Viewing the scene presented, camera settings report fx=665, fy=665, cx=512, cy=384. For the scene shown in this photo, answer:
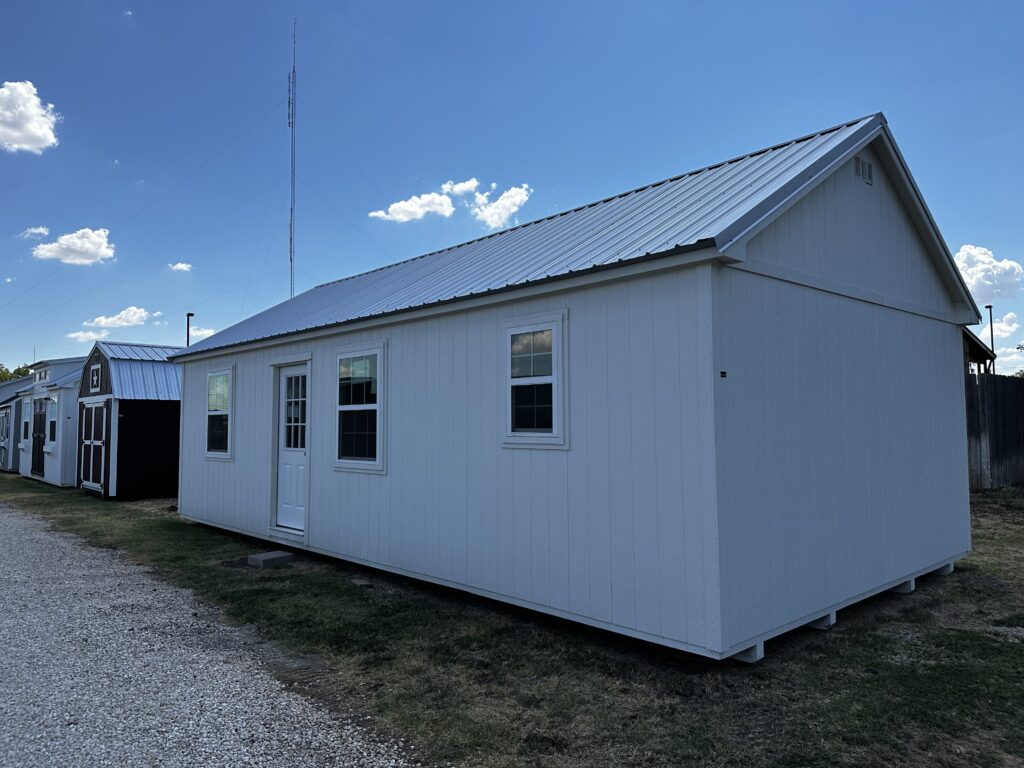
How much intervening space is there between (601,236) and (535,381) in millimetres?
1472

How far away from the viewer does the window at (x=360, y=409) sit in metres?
6.97

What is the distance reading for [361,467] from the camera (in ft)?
23.4

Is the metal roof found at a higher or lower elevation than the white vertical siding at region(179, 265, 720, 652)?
higher

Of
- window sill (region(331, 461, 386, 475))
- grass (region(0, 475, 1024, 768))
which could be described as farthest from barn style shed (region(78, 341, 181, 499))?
grass (region(0, 475, 1024, 768))

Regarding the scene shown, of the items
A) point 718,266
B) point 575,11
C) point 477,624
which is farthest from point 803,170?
point 575,11

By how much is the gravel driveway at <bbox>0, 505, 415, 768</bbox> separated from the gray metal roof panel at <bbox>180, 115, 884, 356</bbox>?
3258mm

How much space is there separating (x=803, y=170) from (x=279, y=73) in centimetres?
1148

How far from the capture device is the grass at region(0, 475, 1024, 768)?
10.6ft

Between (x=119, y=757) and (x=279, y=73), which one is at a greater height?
(x=279, y=73)

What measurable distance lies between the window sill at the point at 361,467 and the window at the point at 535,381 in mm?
1998

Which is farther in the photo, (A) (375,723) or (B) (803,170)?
(B) (803,170)

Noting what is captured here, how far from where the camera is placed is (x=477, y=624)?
5277 mm

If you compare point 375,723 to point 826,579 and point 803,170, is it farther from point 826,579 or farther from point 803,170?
point 803,170

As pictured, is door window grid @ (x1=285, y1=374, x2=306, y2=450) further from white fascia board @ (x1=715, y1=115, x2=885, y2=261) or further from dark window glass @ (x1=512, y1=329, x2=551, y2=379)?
white fascia board @ (x1=715, y1=115, x2=885, y2=261)
